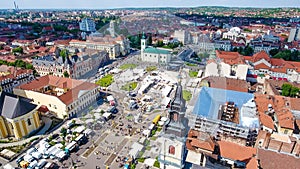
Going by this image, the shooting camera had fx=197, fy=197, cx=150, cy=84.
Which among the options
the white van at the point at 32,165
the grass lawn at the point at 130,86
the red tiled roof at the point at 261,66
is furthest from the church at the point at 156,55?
the red tiled roof at the point at 261,66

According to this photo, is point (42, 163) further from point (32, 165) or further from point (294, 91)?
point (294, 91)

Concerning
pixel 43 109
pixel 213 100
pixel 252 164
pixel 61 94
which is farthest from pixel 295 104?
pixel 43 109

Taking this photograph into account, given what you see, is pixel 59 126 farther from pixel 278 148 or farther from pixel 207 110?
pixel 278 148

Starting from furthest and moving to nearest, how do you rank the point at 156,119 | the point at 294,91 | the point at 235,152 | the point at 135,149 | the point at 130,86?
the point at 130,86 → the point at 294,91 → the point at 156,119 → the point at 135,149 → the point at 235,152

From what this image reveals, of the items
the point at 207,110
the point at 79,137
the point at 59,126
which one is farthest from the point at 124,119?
the point at 207,110

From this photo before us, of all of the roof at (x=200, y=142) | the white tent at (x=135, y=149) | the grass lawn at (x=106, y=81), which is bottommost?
the white tent at (x=135, y=149)

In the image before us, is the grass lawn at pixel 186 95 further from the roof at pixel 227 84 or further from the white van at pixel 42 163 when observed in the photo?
the white van at pixel 42 163
